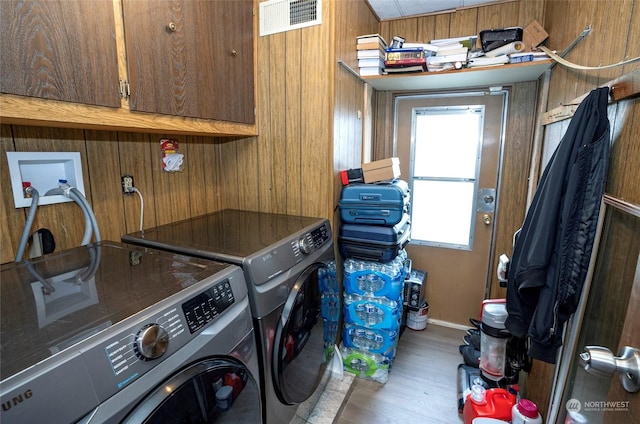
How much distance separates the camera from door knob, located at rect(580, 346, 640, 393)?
61 cm

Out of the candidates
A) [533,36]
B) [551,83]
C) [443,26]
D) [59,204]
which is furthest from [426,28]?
[59,204]

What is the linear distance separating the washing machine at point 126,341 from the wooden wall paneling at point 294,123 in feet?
2.93

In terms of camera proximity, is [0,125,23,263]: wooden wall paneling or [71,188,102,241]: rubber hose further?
[71,188,102,241]: rubber hose

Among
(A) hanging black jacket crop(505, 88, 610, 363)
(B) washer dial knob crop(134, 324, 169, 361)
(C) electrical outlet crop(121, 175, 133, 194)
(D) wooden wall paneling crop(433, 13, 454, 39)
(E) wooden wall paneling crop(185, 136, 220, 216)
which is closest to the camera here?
(B) washer dial knob crop(134, 324, 169, 361)

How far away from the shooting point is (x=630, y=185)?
0.90 meters

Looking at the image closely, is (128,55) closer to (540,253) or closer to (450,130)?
(540,253)

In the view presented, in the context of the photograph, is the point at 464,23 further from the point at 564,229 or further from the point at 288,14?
the point at 564,229

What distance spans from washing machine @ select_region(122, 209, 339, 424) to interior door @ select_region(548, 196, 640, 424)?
94 cm

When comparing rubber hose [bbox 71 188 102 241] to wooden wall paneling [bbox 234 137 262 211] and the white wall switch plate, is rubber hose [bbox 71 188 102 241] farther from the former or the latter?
wooden wall paneling [bbox 234 137 262 211]

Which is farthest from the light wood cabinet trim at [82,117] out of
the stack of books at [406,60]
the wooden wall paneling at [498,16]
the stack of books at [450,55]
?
the wooden wall paneling at [498,16]

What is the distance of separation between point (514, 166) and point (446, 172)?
47cm

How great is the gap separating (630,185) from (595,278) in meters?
0.36

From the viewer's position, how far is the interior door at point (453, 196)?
238cm

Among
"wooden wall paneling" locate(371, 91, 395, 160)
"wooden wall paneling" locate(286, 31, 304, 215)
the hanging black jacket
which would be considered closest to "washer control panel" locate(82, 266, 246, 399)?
"wooden wall paneling" locate(286, 31, 304, 215)
